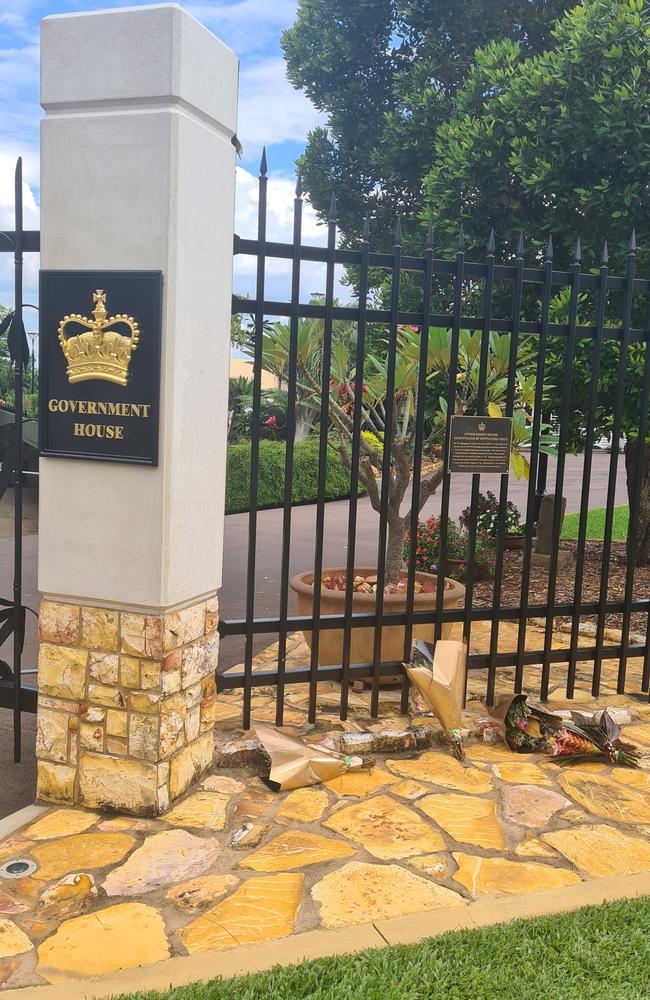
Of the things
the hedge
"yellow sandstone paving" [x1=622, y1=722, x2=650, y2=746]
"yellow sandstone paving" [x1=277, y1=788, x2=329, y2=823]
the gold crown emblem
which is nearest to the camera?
the gold crown emblem

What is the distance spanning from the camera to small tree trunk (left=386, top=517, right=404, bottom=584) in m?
5.86

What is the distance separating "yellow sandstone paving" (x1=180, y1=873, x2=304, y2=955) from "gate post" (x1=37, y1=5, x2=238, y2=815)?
0.73 m

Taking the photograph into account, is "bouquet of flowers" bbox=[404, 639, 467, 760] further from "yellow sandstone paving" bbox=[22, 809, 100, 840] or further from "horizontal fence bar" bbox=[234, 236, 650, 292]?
"horizontal fence bar" bbox=[234, 236, 650, 292]

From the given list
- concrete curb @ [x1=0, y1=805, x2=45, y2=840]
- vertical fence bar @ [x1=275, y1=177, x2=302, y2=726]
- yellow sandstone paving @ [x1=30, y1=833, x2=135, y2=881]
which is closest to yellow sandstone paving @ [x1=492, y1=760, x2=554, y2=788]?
vertical fence bar @ [x1=275, y1=177, x2=302, y2=726]

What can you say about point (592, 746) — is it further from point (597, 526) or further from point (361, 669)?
point (597, 526)

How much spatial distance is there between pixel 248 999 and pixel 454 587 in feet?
11.4

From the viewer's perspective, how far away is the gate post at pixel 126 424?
3.35 m

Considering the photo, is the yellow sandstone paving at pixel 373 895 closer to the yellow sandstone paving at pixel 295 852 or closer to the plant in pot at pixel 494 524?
the yellow sandstone paving at pixel 295 852

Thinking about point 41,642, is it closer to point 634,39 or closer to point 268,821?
point 268,821

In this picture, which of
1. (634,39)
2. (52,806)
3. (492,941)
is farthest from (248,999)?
(634,39)

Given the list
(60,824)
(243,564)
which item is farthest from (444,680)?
(243,564)

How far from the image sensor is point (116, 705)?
3.65 meters

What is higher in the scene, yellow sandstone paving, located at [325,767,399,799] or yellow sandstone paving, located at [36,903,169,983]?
yellow sandstone paving, located at [36,903,169,983]

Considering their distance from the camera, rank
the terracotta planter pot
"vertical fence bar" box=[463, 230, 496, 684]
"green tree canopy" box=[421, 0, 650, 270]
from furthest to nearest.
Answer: "green tree canopy" box=[421, 0, 650, 270] < the terracotta planter pot < "vertical fence bar" box=[463, 230, 496, 684]
